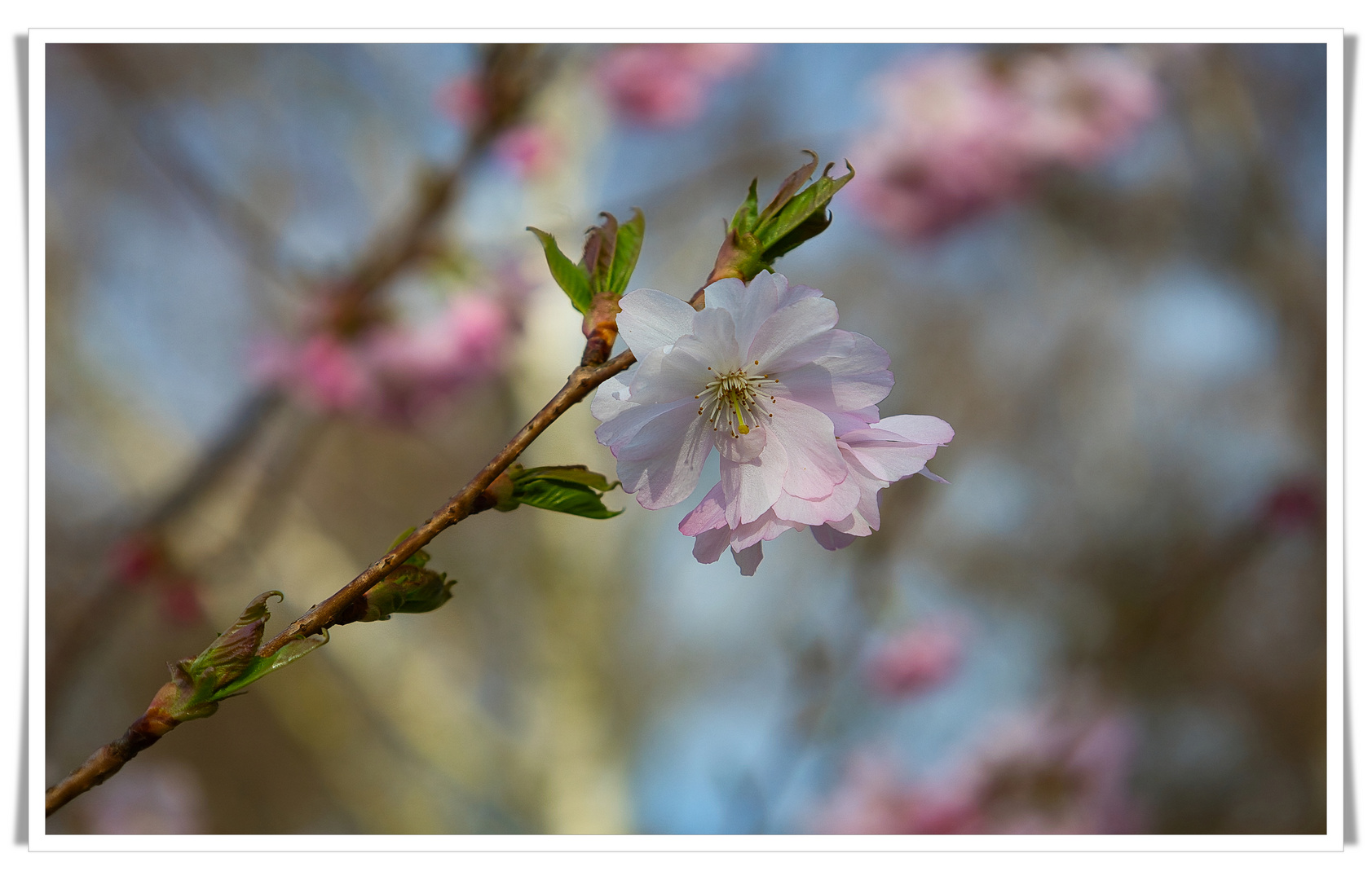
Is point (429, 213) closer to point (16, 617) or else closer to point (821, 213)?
point (16, 617)

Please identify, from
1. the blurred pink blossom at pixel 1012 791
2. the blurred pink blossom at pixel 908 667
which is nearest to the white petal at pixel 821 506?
the blurred pink blossom at pixel 1012 791

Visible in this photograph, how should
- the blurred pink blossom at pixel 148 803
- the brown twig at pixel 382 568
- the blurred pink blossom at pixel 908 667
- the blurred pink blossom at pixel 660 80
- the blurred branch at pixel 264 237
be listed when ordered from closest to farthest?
the brown twig at pixel 382 568, the blurred branch at pixel 264 237, the blurred pink blossom at pixel 148 803, the blurred pink blossom at pixel 660 80, the blurred pink blossom at pixel 908 667

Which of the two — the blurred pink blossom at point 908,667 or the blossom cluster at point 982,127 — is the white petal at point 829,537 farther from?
the blurred pink blossom at point 908,667

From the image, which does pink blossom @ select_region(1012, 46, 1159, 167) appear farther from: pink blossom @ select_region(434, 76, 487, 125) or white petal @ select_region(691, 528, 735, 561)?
white petal @ select_region(691, 528, 735, 561)

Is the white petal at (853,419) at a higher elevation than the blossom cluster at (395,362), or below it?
below

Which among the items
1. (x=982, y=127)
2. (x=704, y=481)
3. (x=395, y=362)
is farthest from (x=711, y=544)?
(x=982, y=127)

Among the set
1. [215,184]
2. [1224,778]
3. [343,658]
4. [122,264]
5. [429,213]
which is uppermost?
[215,184]
